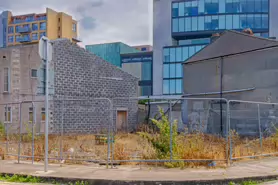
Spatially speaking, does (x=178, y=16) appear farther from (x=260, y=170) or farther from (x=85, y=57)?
(x=260, y=170)

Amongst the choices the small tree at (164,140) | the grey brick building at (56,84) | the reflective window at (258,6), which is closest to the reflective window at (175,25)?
the reflective window at (258,6)

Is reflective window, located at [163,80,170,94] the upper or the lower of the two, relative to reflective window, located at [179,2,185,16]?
lower

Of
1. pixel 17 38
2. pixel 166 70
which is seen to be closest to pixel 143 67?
pixel 166 70

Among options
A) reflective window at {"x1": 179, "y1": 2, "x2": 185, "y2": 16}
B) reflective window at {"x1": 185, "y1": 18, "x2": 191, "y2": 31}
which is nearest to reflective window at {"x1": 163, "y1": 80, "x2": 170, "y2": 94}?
reflective window at {"x1": 185, "y1": 18, "x2": 191, "y2": 31}

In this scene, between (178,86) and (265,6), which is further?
(178,86)

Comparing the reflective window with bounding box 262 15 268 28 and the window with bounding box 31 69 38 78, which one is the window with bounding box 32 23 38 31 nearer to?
the reflective window with bounding box 262 15 268 28

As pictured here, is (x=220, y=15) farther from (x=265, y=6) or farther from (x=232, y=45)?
(x=232, y=45)

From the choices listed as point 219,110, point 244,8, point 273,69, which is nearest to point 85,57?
point 219,110

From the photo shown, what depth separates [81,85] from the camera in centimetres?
3011

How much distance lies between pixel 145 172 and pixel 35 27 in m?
99.0

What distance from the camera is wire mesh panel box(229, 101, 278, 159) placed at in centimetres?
1258

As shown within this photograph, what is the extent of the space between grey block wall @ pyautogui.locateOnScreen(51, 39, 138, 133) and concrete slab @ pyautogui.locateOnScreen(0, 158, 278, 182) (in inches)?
587

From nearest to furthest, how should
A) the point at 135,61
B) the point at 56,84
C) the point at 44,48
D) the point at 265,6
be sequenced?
the point at 44,48 < the point at 56,84 < the point at 265,6 < the point at 135,61

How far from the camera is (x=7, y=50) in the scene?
2866cm
